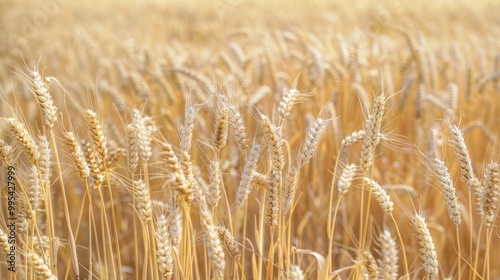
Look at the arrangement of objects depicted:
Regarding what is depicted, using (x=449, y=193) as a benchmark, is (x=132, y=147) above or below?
above

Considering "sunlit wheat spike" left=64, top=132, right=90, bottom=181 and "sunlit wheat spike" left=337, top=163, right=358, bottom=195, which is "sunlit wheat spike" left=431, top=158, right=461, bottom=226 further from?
"sunlit wheat spike" left=64, top=132, right=90, bottom=181

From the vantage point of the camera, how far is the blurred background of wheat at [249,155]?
114 cm

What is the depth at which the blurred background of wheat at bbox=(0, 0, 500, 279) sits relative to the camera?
1.14m

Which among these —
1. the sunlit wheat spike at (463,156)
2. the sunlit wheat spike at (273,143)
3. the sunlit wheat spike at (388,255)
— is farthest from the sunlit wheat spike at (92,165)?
the sunlit wheat spike at (463,156)

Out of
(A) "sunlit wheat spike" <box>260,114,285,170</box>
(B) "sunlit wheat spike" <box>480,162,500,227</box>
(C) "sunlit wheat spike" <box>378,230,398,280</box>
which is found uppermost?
(A) "sunlit wheat spike" <box>260,114,285,170</box>

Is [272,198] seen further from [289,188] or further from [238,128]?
[238,128]

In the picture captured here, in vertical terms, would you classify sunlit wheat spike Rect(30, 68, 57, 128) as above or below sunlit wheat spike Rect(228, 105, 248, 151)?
above

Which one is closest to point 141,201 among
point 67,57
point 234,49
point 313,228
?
point 313,228

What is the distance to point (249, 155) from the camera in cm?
111

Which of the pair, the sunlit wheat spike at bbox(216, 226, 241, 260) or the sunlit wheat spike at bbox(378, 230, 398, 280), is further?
the sunlit wheat spike at bbox(216, 226, 241, 260)

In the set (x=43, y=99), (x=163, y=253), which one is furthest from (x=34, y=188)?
(x=163, y=253)

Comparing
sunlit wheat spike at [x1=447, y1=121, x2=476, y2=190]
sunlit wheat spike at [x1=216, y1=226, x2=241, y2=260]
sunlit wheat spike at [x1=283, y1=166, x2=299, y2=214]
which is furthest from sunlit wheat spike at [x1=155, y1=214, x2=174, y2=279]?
sunlit wheat spike at [x1=447, y1=121, x2=476, y2=190]

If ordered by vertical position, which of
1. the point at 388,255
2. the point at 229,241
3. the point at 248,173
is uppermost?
the point at 248,173

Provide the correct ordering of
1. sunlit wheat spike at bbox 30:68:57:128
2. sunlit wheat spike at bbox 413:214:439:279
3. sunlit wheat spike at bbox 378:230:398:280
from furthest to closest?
1. sunlit wheat spike at bbox 30:68:57:128
2. sunlit wheat spike at bbox 413:214:439:279
3. sunlit wheat spike at bbox 378:230:398:280
